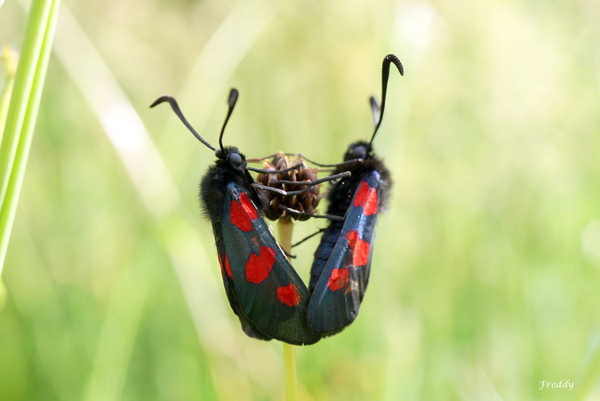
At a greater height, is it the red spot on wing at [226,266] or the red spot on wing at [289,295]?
the red spot on wing at [226,266]

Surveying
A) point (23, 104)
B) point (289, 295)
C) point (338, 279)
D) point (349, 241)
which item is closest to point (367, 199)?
point (349, 241)

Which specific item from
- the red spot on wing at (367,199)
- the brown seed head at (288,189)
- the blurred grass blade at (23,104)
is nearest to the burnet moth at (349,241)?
the red spot on wing at (367,199)

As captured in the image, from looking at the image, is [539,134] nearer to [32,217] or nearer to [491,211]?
[491,211]

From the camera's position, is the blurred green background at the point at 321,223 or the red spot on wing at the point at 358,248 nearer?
the red spot on wing at the point at 358,248

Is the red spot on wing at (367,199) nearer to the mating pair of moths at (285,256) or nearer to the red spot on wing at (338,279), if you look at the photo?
the mating pair of moths at (285,256)

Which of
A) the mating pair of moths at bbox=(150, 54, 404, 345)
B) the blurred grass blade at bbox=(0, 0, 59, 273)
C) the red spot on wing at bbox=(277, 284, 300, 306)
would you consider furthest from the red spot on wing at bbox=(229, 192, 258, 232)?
the blurred grass blade at bbox=(0, 0, 59, 273)

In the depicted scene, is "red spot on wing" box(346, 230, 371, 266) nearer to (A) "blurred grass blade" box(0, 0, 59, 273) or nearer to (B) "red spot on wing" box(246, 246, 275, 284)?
(B) "red spot on wing" box(246, 246, 275, 284)
